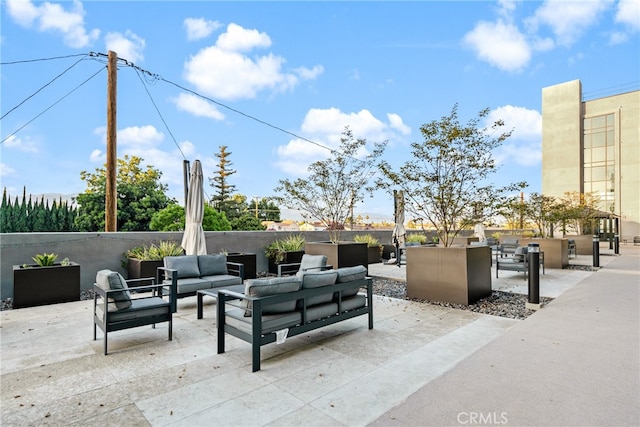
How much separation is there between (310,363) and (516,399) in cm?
Result: 167

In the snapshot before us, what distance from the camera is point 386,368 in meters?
2.94

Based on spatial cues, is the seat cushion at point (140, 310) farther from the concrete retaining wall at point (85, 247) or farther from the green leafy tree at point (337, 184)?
the green leafy tree at point (337, 184)

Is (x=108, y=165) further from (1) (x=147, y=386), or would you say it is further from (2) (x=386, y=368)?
(2) (x=386, y=368)

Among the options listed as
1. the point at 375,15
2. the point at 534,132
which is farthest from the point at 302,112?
the point at 534,132

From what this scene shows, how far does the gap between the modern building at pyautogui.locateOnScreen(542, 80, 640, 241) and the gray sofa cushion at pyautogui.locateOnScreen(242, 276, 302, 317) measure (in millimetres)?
30445

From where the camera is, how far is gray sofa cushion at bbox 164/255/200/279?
543 cm

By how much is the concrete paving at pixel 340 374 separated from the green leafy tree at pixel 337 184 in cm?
539

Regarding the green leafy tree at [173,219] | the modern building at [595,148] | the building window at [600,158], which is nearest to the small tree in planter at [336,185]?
the green leafy tree at [173,219]

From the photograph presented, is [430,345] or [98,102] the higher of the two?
[98,102]

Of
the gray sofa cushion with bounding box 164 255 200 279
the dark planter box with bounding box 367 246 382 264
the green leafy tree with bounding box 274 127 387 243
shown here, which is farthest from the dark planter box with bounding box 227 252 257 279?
the dark planter box with bounding box 367 246 382 264

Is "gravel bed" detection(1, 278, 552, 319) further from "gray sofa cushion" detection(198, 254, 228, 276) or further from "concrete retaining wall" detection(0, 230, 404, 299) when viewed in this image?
"gray sofa cushion" detection(198, 254, 228, 276)

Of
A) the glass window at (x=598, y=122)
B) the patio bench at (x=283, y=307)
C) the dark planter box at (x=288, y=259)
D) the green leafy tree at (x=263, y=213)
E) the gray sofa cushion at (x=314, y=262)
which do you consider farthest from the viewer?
the green leafy tree at (x=263, y=213)

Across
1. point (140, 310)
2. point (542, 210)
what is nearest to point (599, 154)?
point (542, 210)
